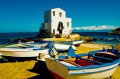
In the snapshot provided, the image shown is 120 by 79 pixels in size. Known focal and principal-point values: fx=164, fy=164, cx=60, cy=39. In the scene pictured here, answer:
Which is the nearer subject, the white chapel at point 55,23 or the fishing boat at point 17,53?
the fishing boat at point 17,53

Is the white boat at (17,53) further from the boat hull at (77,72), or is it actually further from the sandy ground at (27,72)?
the boat hull at (77,72)

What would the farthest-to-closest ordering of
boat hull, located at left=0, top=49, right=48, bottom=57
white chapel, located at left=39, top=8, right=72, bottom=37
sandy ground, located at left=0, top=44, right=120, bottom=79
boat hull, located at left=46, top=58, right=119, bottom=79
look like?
1. white chapel, located at left=39, top=8, right=72, bottom=37
2. boat hull, located at left=0, top=49, right=48, bottom=57
3. sandy ground, located at left=0, top=44, right=120, bottom=79
4. boat hull, located at left=46, top=58, right=119, bottom=79

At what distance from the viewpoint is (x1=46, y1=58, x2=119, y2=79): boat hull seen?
777 cm

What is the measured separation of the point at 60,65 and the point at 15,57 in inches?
335

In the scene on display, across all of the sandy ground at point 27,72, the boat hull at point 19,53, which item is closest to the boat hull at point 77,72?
the sandy ground at point 27,72

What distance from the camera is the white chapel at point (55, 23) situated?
48656 mm

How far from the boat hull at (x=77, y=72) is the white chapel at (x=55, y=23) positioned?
40.3 metres

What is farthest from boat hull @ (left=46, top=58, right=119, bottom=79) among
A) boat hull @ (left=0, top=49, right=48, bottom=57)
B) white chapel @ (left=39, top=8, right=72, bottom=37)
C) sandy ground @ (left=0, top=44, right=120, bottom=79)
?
white chapel @ (left=39, top=8, right=72, bottom=37)

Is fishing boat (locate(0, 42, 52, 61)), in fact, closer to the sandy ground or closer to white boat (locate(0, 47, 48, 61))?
white boat (locate(0, 47, 48, 61))

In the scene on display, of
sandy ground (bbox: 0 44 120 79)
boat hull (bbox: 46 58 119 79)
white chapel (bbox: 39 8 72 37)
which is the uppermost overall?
white chapel (bbox: 39 8 72 37)

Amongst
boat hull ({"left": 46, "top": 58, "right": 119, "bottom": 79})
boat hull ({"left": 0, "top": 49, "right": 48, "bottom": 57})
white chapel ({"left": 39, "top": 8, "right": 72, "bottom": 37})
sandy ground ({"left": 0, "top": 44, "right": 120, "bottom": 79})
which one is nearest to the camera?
boat hull ({"left": 46, "top": 58, "right": 119, "bottom": 79})

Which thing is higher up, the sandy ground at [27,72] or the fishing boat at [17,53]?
the fishing boat at [17,53]

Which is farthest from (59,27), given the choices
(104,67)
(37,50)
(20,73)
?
(104,67)

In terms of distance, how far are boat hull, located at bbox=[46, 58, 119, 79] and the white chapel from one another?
4028cm
